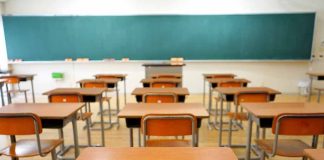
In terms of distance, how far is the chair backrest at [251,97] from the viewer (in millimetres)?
2750

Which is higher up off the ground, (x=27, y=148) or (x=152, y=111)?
(x=152, y=111)

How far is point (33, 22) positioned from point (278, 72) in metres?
6.74

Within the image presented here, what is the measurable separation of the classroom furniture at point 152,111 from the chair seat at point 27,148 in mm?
714

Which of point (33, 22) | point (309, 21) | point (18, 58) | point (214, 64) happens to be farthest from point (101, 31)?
point (309, 21)

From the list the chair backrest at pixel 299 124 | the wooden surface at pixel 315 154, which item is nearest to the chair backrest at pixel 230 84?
the chair backrest at pixel 299 124

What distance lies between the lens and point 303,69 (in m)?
6.36

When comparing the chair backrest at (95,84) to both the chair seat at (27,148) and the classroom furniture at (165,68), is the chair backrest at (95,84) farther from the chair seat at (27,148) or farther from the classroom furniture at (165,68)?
the classroom furniture at (165,68)

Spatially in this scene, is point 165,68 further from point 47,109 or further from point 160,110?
point 47,109

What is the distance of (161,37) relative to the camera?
6.18 meters

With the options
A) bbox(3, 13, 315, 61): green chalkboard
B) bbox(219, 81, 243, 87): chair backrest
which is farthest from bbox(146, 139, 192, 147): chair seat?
bbox(3, 13, 315, 61): green chalkboard

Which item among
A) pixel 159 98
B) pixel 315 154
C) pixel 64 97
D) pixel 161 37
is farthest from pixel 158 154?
pixel 161 37

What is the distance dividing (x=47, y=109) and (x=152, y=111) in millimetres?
993

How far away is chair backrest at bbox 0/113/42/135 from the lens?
180cm

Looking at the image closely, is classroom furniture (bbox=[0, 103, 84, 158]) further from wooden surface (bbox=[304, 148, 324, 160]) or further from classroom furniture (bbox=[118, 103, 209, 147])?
wooden surface (bbox=[304, 148, 324, 160])
